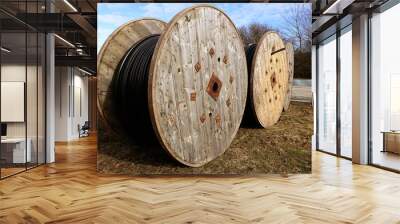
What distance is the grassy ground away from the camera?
5852 millimetres

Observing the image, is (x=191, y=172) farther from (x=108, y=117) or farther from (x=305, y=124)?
(x=305, y=124)

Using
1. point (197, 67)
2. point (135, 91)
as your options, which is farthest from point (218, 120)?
point (135, 91)

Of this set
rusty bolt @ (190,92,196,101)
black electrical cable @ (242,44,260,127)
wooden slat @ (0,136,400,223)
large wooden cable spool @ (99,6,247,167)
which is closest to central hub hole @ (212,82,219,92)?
large wooden cable spool @ (99,6,247,167)

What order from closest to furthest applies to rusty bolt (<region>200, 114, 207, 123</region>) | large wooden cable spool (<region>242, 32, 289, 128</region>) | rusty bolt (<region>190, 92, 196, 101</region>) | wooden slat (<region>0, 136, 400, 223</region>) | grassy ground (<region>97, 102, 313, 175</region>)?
wooden slat (<region>0, 136, 400, 223</region>) < rusty bolt (<region>190, 92, 196, 101</region>) < rusty bolt (<region>200, 114, 207, 123</region>) < grassy ground (<region>97, 102, 313, 175</region>) < large wooden cable spool (<region>242, 32, 289, 128</region>)

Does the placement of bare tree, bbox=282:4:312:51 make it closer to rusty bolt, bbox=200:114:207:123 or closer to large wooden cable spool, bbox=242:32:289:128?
→ large wooden cable spool, bbox=242:32:289:128

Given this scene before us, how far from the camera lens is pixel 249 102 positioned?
237 inches

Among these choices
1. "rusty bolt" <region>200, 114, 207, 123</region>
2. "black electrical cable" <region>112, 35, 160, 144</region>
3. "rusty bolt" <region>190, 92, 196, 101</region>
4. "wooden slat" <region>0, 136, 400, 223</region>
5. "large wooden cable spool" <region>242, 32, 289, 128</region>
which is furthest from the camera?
"large wooden cable spool" <region>242, 32, 289, 128</region>

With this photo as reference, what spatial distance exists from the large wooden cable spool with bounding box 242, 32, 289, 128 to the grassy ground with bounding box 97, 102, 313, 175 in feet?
0.64

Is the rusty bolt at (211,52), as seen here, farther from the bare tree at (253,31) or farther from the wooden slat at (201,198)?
the wooden slat at (201,198)

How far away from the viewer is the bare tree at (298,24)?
19.8 feet

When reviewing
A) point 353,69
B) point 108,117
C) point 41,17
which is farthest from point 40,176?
point 353,69

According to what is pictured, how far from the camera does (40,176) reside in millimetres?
6109

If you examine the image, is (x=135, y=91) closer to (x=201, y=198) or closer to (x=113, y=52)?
(x=113, y=52)

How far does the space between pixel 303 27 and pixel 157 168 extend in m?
3.09
